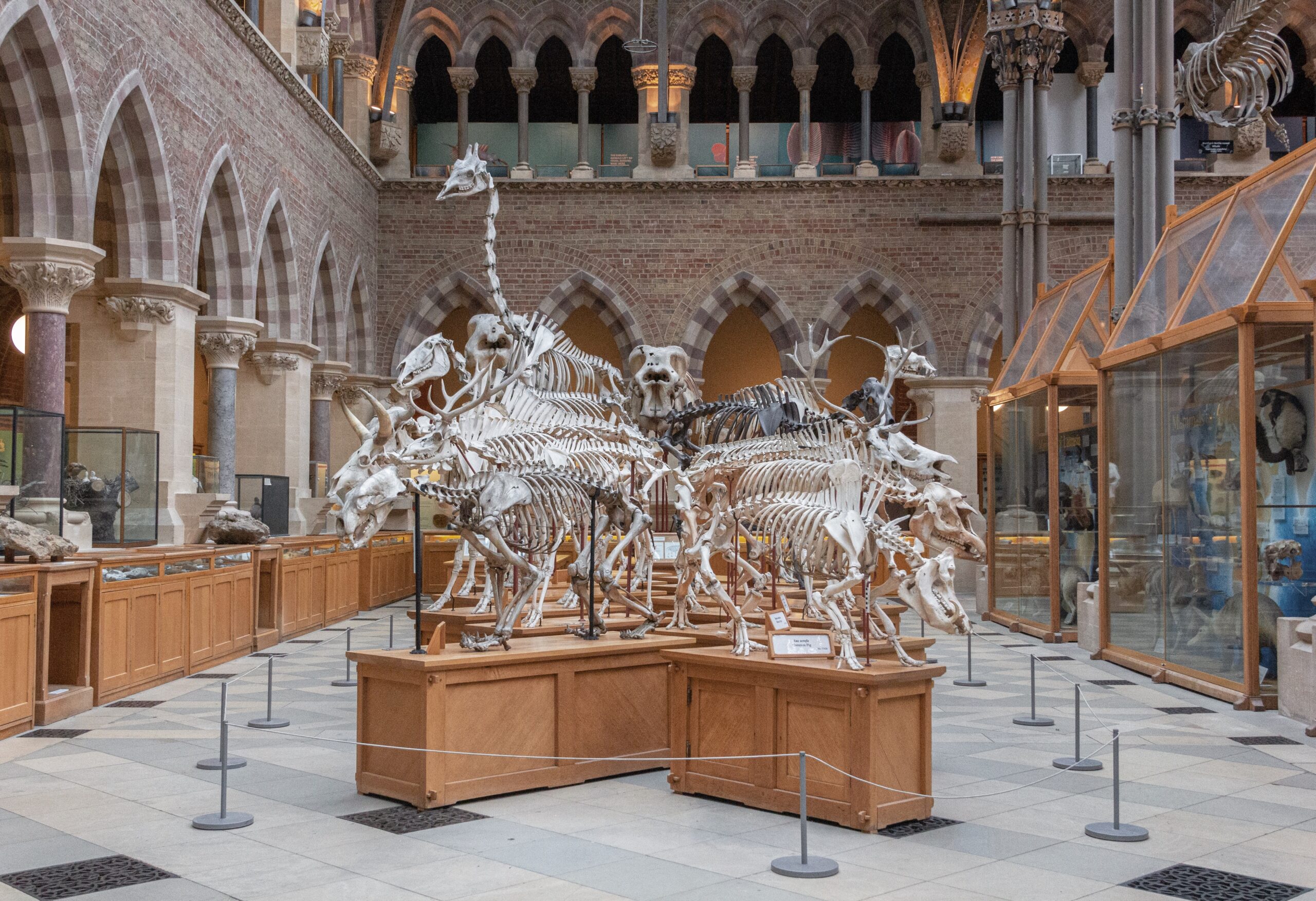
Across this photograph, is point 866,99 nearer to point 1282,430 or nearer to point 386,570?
point 386,570

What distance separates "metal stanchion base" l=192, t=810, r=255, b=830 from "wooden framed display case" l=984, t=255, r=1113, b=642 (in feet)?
33.3

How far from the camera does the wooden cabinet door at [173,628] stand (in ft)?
36.0

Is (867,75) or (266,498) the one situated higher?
(867,75)

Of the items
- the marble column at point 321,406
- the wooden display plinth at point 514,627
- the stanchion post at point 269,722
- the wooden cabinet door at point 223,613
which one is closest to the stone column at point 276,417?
the marble column at point 321,406

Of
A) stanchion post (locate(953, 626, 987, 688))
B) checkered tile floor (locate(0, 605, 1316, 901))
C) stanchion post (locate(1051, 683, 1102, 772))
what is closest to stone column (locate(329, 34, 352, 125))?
stanchion post (locate(953, 626, 987, 688))

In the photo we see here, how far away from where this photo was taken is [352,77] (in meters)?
24.1

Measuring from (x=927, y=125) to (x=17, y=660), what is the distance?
21489mm

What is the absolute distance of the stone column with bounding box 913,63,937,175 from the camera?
25375 millimetres

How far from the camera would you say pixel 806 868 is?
541cm

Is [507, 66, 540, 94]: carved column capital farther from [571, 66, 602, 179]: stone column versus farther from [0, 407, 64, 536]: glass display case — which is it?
[0, 407, 64, 536]: glass display case

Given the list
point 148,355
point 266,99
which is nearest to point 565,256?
point 266,99

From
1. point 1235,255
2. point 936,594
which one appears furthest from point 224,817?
point 1235,255

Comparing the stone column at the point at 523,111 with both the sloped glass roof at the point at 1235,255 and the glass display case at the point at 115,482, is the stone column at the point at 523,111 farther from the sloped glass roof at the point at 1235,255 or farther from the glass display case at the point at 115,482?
the sloped glass roof at the point at 1235,255

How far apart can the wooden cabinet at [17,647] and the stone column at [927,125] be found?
810 inches
